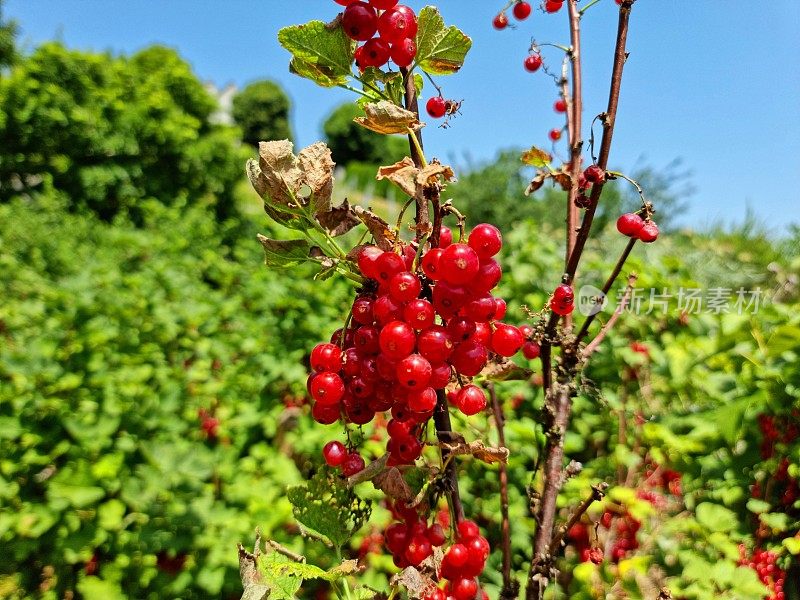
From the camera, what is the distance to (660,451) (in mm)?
2117

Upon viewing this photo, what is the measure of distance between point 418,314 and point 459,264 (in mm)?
71

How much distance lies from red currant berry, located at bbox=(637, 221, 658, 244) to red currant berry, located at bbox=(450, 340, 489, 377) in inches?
13.0

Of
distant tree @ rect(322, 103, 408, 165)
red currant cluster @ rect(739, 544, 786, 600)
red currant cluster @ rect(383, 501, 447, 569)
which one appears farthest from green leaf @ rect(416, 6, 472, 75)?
distant tree @ rect(322, 103, 408, 165)

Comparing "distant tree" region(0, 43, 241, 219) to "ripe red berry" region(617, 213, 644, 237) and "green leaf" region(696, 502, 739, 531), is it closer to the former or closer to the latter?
"green leaf" region(696, 502, 739, 531)

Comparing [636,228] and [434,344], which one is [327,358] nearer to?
[434,344]

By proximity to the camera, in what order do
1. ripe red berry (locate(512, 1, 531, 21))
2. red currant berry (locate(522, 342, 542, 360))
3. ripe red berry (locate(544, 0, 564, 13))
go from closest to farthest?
red currant berry (locate(522, 342, 542, 360))
ripe red berry (locate(544, 0, 564, 13))
ripe red berry (locate(512, 1, 531, 21))

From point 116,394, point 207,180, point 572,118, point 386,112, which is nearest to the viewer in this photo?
point 386,112

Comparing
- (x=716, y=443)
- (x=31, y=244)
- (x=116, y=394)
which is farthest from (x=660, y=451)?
(x=31, y=244)

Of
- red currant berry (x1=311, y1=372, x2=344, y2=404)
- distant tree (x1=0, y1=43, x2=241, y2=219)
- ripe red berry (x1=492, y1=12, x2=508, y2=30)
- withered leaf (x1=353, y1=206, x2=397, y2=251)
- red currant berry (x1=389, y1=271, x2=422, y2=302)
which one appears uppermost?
distant tree (x1=0, y1=43, x2=241, y2=219)

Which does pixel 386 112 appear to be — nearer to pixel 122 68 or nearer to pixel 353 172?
pixel 122 68

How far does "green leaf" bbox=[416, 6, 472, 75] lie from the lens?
0.62 m

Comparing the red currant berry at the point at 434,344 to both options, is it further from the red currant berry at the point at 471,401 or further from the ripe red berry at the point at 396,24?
the ripe red berry at the point at 396,24

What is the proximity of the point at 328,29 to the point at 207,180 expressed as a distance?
11521 mm

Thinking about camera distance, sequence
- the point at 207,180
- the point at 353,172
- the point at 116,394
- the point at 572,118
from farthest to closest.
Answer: the point at 353,172 → the point at 207,180 → the point at 116,394 → the point at 572,118
